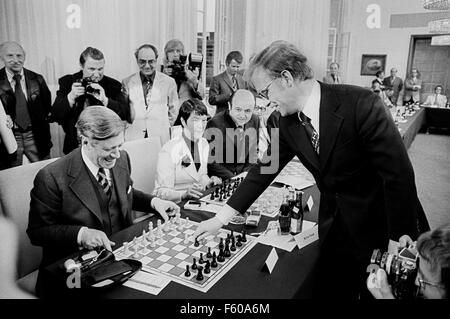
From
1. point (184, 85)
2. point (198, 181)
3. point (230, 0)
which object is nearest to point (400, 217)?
point (198, 181)

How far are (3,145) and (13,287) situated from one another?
6.32 feet

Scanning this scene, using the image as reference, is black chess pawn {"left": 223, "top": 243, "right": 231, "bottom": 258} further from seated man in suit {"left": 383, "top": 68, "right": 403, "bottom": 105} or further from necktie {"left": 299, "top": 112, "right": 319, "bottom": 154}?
seated man in suit {"left": 383, "top": 68, "right": 403, "bottom": 105}

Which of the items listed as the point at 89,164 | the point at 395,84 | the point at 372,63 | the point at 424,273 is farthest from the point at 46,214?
the point at 372,63

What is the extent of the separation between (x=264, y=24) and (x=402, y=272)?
5.44 metres

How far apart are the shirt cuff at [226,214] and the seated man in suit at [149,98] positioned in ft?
5.86

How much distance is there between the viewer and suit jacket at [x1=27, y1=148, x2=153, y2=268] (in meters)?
1.51

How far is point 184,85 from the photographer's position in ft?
12.0

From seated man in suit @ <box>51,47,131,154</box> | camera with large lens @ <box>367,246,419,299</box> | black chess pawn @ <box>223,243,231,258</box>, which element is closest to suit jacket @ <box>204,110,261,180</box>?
seated man in suit @ <box>51,47,131,154</box>

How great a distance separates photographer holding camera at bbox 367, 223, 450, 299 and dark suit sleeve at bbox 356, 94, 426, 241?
19 centimetres

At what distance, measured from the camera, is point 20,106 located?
2.66m

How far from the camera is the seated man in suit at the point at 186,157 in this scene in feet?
7.66

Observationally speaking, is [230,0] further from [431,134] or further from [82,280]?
[431,134]

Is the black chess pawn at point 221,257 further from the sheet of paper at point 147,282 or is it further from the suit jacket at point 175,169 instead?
the suit jacket at point 175,169

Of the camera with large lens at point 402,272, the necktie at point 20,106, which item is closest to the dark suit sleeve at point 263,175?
the camera with large lens at point 402,272
